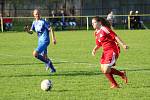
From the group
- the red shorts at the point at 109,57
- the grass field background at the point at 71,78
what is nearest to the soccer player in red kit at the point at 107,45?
the red shorts at the point at 109,57

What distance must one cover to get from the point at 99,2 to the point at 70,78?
45.7 m

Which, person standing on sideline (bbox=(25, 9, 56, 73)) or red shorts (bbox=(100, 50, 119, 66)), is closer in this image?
red shorts (bbox=(100, 50, 119, 66))

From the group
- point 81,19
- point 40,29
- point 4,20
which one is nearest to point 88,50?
point 40,29

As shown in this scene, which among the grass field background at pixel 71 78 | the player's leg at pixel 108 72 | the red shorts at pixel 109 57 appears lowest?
the grass field background at pixel 71 78

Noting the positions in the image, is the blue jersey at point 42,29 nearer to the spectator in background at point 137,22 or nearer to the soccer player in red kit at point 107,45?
the soccer player in red kit at point 107,45

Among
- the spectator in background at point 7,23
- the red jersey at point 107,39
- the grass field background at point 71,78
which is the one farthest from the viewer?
the spectator in background at point 7,23

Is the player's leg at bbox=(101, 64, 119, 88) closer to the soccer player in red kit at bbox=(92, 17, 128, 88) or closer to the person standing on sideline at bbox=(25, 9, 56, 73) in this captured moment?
the soccer player in red kit at bbox=(92, 17, 128, 88)

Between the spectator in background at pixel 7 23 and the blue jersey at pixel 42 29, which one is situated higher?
the blue jersey at pixel 42 29

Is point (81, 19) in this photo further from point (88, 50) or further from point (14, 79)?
point (14, 79)

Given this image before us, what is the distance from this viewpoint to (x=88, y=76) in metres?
14.6

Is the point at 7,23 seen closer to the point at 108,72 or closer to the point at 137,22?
the point at 137,22

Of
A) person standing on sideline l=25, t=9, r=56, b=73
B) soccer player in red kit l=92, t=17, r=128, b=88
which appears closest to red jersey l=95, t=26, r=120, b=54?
soccer player in red kit l=92, t=17, r=128, b=88

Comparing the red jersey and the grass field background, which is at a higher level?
the red jersey

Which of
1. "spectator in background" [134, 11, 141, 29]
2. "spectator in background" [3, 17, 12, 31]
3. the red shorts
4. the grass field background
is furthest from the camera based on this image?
"spectator in background" [134, 11, 141, 29]
